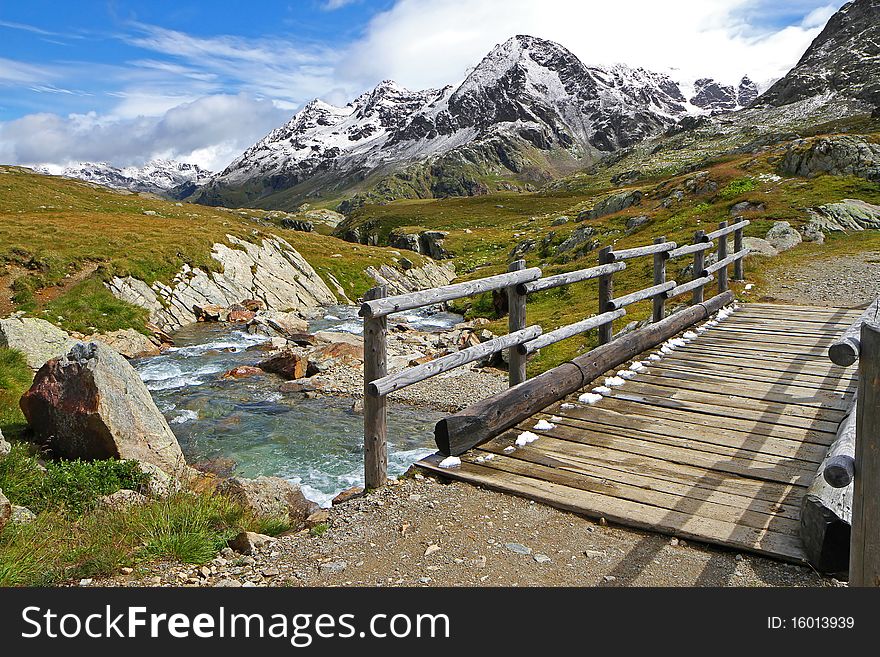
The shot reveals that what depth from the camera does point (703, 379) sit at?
10109mm

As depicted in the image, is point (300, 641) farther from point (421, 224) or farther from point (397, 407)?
point (421, 224)

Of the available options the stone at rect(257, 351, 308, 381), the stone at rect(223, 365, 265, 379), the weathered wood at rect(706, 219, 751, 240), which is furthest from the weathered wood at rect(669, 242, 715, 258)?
the stone at rect(223, 365, 265, 379)

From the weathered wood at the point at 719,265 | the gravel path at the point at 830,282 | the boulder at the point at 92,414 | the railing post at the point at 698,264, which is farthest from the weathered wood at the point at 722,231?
the boulder at the point at 92,414

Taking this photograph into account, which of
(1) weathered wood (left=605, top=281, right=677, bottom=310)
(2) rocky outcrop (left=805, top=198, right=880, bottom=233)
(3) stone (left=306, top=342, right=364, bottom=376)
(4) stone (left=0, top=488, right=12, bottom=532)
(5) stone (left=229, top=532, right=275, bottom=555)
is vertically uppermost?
(2) rocky outcrop (left=805, top=198, right=880, bottom=233)

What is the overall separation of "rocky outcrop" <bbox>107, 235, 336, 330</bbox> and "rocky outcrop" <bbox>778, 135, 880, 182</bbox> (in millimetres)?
36400

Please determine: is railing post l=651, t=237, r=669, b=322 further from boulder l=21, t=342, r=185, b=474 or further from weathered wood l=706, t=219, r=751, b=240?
boulder l=21, t=342, r=185, b=474

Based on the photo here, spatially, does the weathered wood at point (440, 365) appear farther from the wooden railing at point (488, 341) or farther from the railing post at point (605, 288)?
the railing post at point (605, 288)

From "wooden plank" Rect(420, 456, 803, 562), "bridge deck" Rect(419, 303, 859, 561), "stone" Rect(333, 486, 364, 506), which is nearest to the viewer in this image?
"wooden plank" Rect(420, 456, 803, 562)

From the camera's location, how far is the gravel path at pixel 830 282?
18.2m

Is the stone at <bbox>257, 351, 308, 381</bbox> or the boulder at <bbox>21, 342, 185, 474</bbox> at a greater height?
the boulder at <bbox>21, 342, 185, 474</bbox>

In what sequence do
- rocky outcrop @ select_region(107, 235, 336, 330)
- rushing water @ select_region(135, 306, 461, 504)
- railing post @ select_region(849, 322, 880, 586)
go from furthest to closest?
rocky outcrop @ select_region(107, 235, 336, 330), rushing water @ select_region(135, 306, 461, 504), railing post @ select_region(849, 322, 880, 586)

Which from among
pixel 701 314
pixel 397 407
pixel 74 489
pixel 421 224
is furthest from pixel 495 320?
pixel 421 224

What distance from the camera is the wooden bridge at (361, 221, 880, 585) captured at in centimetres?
461

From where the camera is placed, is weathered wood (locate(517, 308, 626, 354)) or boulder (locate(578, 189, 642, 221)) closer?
weathered wood (locate(517, 308, 626, 354))
